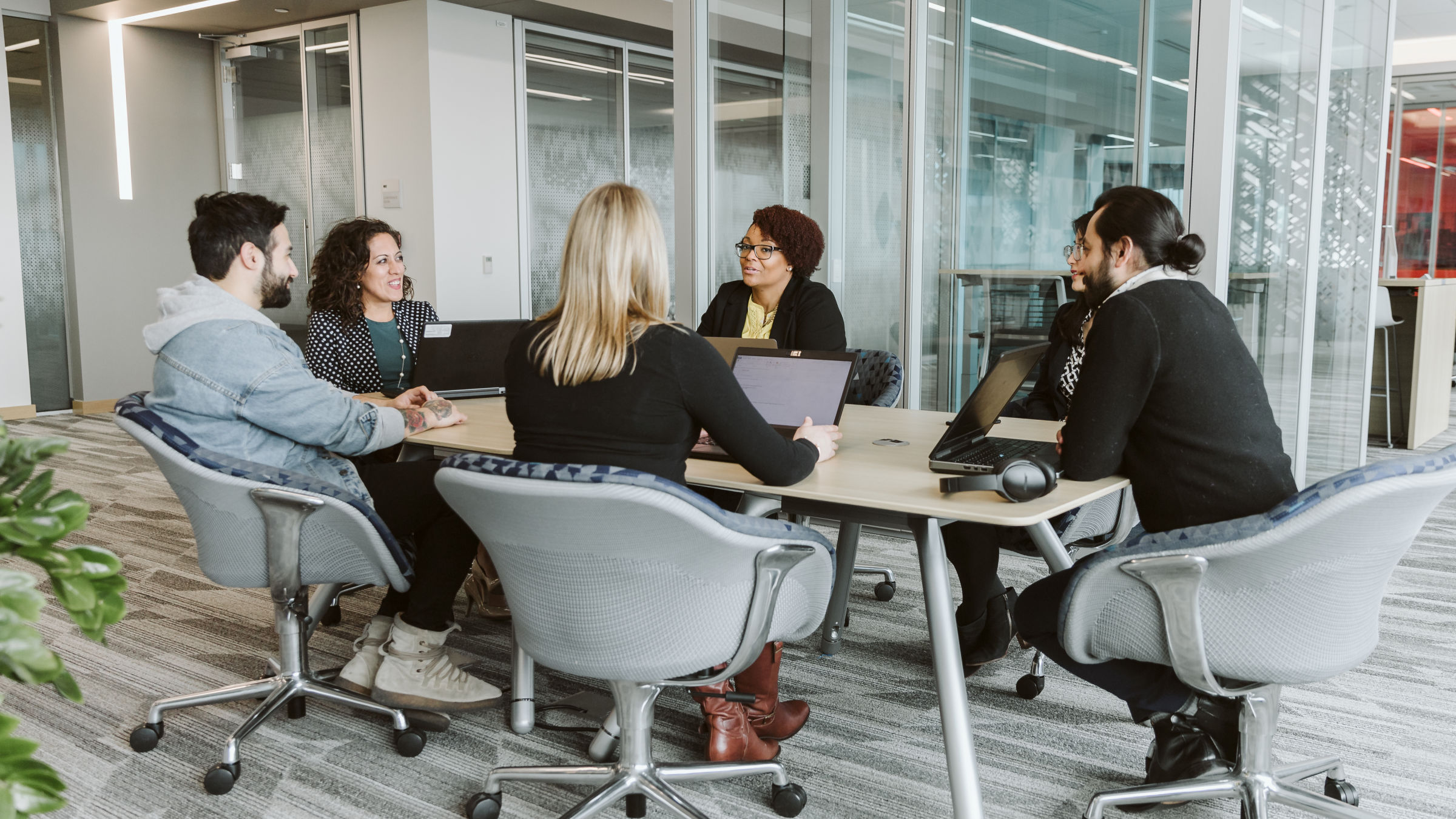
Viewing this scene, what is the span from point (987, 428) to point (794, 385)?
476 mm

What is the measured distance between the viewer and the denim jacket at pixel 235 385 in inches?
91.0

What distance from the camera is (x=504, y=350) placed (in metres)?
3.47

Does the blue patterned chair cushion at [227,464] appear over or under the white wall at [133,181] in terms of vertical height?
under

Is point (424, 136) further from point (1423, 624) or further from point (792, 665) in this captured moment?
point (1423, 624)

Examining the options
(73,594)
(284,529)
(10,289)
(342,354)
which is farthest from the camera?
(10,289)

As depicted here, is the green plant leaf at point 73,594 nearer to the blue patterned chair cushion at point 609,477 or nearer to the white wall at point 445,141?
the blue patterned chair cushion at point 609,477

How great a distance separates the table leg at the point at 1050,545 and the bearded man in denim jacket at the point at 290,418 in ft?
4.78

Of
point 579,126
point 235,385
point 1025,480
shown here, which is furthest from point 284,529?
point 579,126

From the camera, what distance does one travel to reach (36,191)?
8.04 metres

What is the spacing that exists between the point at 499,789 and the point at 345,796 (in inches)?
15.1

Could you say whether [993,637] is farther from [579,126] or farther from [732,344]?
[579,126]

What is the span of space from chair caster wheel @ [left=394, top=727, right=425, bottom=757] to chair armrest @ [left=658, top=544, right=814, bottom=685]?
3.10 feet

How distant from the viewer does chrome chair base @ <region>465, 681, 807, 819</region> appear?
202 cm

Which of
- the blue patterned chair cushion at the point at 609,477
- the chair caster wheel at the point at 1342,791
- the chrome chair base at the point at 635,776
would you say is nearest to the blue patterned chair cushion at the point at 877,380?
the chrome chair base at the point at 635,776
